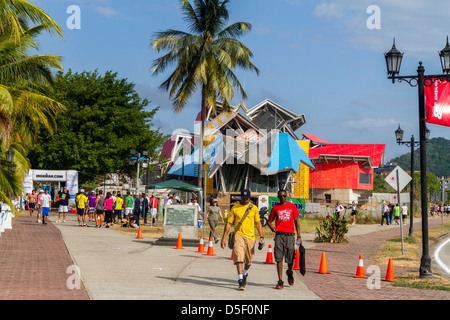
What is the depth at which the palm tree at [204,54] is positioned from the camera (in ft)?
106

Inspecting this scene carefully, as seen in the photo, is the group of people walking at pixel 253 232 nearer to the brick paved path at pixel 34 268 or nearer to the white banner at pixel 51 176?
the brick paved path at pixel 34 268

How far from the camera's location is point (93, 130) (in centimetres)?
4672

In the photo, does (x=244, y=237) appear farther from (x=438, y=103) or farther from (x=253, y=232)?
(x=438, y=103)

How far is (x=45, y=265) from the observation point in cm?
1276

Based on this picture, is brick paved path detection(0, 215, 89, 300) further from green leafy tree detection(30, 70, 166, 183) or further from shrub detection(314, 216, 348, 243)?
green leafy tree detection(30, 70, 166, 183)

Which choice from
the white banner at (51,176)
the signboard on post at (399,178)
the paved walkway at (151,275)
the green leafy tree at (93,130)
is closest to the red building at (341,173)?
the green leafy tree at (93,130)

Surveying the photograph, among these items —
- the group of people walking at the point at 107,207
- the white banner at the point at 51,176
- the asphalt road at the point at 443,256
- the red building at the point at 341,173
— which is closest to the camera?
the asphalt road at the point at 443,256

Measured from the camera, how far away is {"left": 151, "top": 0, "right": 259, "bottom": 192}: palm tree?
32344mm

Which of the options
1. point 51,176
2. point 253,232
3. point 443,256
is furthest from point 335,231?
point 51,176

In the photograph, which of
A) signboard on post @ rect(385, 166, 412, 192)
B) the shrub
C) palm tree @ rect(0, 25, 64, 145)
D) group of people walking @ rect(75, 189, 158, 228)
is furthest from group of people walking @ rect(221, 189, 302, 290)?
group of people walking @ rect(75, 189, 158, 228)

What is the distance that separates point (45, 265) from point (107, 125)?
1369 inches
